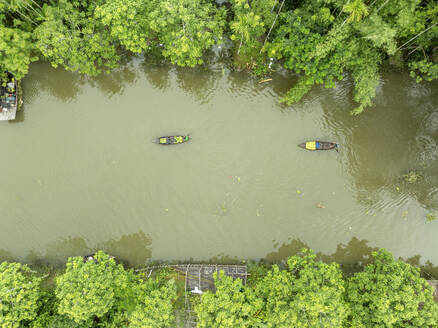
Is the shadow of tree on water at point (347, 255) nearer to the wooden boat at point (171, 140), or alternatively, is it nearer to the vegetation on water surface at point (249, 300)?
the vegetation on water surface at point (249, 300)

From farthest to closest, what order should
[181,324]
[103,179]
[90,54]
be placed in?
1. [103,179]
2. [181,324]
3. [90,54]

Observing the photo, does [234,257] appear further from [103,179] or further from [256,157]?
[103,179]

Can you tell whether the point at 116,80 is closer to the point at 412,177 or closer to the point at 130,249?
the point at 130,249

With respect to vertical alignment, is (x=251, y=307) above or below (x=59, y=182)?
below

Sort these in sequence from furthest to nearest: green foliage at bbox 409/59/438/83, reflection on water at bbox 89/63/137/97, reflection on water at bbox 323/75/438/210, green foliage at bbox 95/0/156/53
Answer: reflection on water at bbox 89/63/137/97 → reflection on water at bbox 323/75/438/210 → green foliage at bbox 409/59/438/83 → green foliage at bbox 95/0/156/53

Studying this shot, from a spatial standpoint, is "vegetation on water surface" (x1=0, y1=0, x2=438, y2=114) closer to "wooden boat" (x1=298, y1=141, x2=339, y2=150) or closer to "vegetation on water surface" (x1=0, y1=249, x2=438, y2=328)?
"wooden boat" (x1=298, y1=141, x2=339, y2=150)

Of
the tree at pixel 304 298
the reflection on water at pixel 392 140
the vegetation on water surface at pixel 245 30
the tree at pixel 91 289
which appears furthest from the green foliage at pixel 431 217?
the tree at pixel 91 289

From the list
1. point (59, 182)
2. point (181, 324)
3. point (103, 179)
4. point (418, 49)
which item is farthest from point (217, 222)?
point (418, 49)

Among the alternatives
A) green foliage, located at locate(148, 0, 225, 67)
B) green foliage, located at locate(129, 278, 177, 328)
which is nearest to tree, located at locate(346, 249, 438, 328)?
green foliage, located at locate(129, 278, 177, 328)
